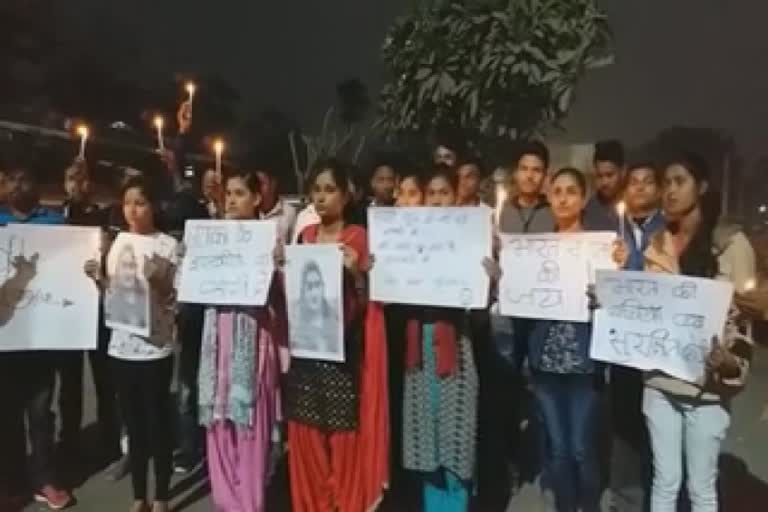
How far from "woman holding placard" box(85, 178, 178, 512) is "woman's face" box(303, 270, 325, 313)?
2.19ft

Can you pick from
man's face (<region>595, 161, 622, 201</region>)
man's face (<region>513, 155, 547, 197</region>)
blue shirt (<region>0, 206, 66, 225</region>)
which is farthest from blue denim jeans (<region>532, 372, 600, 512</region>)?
blue shirt (<region>0, 206, 66, 225</region>)

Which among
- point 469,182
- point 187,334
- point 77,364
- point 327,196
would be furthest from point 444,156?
point 77,364

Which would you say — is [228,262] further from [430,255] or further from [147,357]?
[430,255]

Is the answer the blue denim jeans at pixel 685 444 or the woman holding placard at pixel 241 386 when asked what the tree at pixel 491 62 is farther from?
the blue denim jeans at pixel 685 444

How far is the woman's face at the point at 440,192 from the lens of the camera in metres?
3.68

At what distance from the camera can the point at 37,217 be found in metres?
4.10

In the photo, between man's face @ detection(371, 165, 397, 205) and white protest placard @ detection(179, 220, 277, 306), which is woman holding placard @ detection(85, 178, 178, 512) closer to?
white protest placard @ detection(179, 220, 277, 306)

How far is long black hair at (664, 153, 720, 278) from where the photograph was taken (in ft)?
10.4

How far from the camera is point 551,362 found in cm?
346

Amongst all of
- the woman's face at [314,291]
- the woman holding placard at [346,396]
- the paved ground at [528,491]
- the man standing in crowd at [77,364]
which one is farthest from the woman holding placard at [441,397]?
the man standing in crowd at [77,364]

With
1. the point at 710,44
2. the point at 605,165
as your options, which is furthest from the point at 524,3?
the point at 710,44

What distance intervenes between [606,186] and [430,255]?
1078 millimetres

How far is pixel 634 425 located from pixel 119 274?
2.17 meters

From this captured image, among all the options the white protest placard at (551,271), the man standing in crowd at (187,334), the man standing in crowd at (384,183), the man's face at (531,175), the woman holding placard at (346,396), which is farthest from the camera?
the man standing in crowd at (384,183)
